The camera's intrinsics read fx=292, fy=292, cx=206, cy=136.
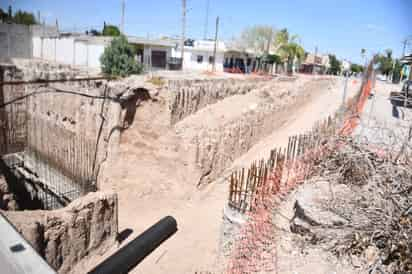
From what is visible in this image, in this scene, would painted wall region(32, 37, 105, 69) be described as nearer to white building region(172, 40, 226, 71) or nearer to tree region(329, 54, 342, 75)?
white building region(172, 40, 226, 71)

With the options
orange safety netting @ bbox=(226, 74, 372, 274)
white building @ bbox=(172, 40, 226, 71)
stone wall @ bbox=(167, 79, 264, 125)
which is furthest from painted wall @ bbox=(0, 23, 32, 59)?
orange safety netting @ bbox=(226, 74, 372, 274)

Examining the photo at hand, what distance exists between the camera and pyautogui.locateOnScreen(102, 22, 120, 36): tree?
125ft

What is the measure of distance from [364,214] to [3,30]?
3478 cm

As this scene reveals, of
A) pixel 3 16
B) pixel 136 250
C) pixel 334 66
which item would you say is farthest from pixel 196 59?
pixel 334 66

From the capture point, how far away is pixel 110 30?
39281mm

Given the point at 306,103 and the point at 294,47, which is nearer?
the point at 306,103

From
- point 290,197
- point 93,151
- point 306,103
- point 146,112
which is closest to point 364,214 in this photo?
point 290,197

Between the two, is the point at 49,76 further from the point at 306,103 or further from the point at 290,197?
the point at 306,103

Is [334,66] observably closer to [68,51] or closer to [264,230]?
[68,51]

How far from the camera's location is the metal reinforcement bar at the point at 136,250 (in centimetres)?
503

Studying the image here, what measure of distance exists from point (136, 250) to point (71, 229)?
1.28 metres

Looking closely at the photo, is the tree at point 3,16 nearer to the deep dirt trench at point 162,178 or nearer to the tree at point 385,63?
the deep dirt trench at point 162,178

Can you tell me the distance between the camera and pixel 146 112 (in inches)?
380

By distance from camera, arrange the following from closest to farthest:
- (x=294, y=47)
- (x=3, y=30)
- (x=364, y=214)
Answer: (x=364, y=214) → (x=3, y=30) → (x=294, y=47)
